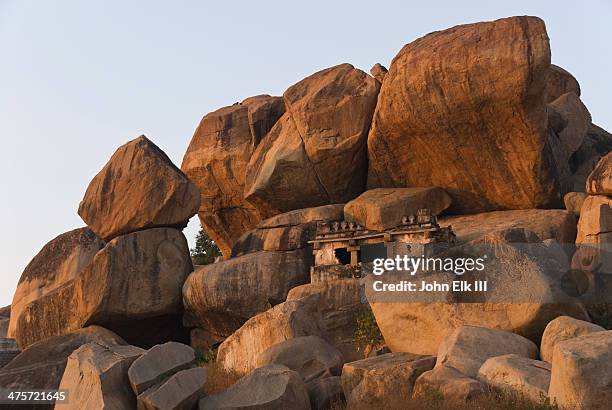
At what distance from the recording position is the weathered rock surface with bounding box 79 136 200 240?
66.6ft

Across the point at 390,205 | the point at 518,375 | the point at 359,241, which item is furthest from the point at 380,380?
the point at 390,205

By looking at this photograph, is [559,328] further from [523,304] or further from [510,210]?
[510,210]

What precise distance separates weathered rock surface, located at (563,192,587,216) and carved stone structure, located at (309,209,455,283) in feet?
12.5

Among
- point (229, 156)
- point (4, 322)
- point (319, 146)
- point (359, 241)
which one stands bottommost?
point (4, 322)

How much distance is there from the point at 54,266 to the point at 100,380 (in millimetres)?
12623

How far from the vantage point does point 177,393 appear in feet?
31.1

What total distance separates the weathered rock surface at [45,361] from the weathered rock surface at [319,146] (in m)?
7.47

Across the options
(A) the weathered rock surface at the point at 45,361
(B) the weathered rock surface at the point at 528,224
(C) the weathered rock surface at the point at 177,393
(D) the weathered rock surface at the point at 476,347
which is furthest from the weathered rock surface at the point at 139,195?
(D) the weathered rock surface at the point at 476,347

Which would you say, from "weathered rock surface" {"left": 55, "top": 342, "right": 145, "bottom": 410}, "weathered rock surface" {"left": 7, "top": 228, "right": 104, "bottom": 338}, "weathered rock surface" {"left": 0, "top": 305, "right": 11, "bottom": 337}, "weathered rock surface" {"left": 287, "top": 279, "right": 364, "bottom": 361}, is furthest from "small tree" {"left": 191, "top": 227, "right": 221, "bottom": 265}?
"weathered rock surface" {"left": 55, "top": 342, "right": 145, "bottom": 410}

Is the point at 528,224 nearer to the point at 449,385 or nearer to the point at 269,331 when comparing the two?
the point at 269,331

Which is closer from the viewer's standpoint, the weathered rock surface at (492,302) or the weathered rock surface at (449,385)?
the weathered rock surface at (449,385)

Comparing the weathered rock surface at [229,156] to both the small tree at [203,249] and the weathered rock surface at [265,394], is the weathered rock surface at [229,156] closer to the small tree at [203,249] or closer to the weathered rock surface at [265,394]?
the small tree at [203,249]

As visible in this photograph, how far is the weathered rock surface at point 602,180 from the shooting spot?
59.5 ft

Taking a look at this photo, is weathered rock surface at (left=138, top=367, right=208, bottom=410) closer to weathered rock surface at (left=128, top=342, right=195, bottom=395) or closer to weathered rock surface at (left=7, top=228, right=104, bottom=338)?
weathered rock surface at (left=128, top=342, right=195, bottom=395)
